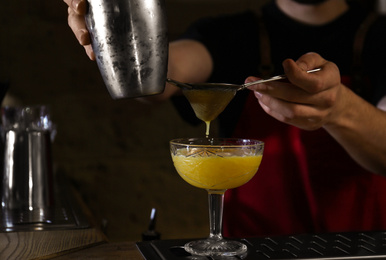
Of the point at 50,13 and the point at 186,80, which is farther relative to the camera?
the point at 50,13

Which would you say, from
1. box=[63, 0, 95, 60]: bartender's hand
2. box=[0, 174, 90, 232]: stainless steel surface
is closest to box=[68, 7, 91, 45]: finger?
box=[63, 0, 95, 60]: bartender's hand

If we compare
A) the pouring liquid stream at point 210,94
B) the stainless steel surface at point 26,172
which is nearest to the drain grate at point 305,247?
the pouring liquid stream at point 210,94

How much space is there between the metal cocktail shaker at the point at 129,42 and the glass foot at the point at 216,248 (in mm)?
377

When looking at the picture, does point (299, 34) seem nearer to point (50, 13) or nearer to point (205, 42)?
point (205, 42)

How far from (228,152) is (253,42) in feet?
3.19

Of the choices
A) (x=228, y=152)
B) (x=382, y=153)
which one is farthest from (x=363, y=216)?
(x=228, y=152)

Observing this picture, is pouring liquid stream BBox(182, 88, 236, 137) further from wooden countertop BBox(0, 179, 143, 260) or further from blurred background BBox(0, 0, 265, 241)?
blurred background BBox(0, 0, 265, 241)

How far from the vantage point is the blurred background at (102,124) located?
9.84ft

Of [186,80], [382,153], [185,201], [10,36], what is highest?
[10,36]

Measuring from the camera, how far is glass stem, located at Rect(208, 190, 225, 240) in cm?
130

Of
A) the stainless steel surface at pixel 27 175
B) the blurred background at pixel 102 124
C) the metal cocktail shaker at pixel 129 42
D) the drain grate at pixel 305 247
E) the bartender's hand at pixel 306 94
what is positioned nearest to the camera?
the metal cocktail shaker at pixel 129 42

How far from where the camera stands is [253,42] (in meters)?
2.16

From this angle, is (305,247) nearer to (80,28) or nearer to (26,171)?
(80,28)

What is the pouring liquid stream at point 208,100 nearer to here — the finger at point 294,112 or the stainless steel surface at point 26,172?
the finger at point 294,112
